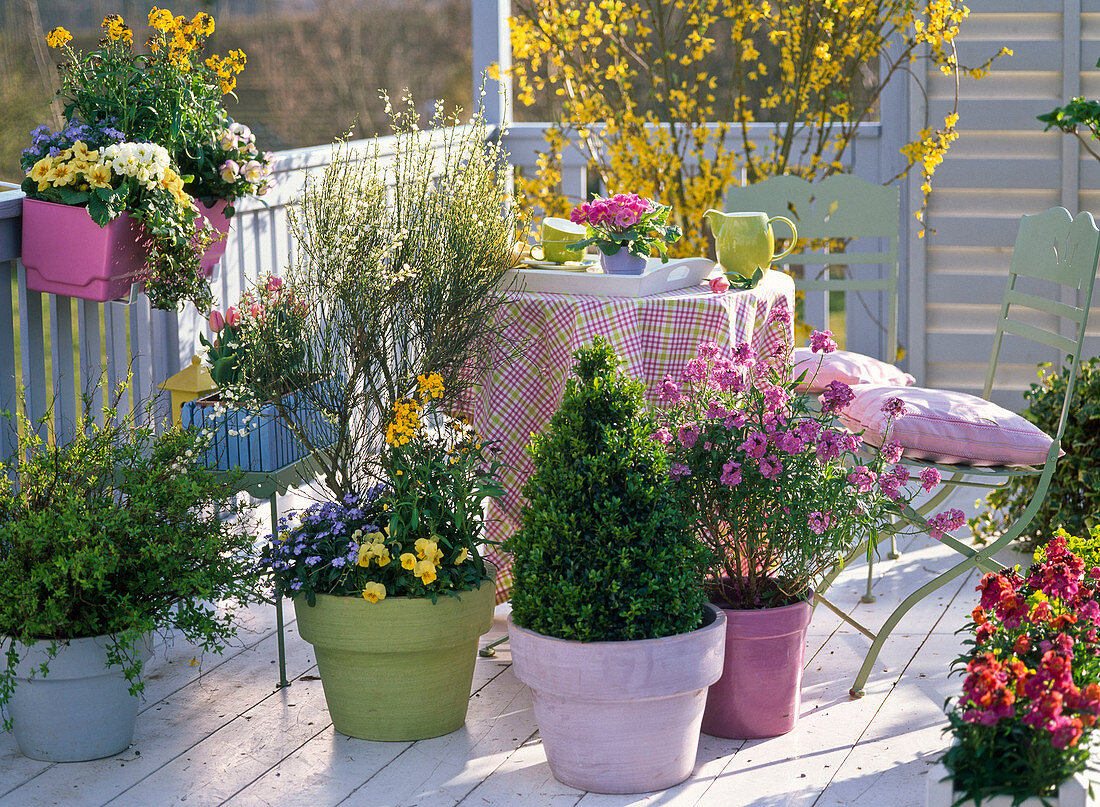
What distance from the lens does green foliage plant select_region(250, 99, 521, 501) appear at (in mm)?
2479

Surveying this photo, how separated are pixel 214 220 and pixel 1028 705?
184 centimetres

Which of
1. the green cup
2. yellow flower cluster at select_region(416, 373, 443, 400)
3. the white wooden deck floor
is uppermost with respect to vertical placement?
the green cup

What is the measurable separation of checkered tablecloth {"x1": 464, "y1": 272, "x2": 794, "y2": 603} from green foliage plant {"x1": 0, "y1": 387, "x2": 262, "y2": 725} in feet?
2.02

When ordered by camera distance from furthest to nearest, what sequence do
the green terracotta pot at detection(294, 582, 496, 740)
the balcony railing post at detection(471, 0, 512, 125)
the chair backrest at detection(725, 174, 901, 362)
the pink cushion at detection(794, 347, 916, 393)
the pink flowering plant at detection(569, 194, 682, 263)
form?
the balcony railing post at detection(471, 0, 512, 125), the chair backrest at detection(725, 174, 901, 362), the pink cushion at detection(794, 347, 916, 393), the pink flowering plant at detection(569, 194, 682, 263), the green terracotta pot at detection(294, 582, 496, 740)

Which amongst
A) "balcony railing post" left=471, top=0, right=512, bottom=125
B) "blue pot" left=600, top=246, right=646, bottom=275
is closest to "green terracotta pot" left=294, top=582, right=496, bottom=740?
"blue pot" left=600, top=246, right=646, bottom=275

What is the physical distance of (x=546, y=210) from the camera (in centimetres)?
465

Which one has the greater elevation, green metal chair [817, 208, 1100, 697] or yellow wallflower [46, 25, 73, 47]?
yellow wallflower [46, 25, 73, 47]

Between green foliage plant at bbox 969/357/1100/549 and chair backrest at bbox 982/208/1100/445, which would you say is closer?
chair backrest at bbox 982/208/1100/445

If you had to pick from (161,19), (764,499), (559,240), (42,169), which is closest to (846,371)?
(559,240)

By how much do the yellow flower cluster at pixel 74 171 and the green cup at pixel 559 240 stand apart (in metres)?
0.97

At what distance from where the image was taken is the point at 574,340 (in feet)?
8.57

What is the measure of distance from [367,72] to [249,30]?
0.96 meters

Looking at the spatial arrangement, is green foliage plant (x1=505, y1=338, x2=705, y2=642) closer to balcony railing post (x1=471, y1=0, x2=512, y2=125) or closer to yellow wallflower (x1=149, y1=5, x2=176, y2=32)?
yellow wallflower (x1=149, y1=5, x2=176, y2=32)

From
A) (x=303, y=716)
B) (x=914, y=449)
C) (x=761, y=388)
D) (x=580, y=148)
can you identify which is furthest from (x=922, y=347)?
(x=303, y=716)
